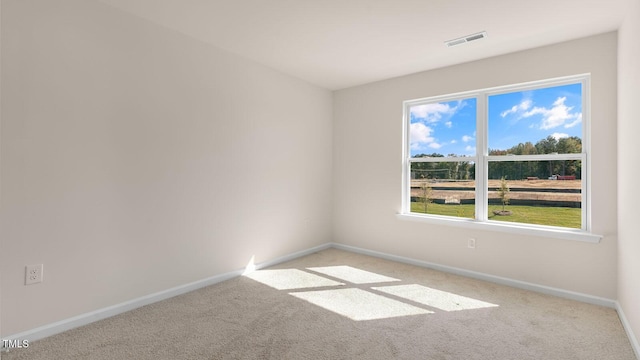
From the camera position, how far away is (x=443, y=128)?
378 centimetres

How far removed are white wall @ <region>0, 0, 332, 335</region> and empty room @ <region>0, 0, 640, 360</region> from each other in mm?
14

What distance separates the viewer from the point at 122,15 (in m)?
2.40

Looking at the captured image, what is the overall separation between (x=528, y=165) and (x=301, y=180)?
107 inches

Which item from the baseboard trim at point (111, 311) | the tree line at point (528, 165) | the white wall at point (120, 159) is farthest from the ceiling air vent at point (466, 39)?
the baseboard trim at point (111, 311)

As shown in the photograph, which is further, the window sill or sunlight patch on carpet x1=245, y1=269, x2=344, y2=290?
sunlight patch on carpet x1=245, y1=269, x2=344, y2=290

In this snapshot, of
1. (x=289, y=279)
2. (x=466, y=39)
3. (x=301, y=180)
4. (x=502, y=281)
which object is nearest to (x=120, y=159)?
(x=289, y=279)

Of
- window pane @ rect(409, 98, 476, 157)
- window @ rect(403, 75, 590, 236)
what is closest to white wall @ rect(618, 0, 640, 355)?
window @ rect(403, 75, 590, 236)

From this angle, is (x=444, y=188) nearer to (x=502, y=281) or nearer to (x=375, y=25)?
(x=502, y=281)

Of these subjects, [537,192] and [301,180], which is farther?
[301,180]

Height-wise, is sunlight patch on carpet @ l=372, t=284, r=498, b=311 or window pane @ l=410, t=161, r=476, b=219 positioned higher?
window pane @ l=410, t=161, r=476, b=219

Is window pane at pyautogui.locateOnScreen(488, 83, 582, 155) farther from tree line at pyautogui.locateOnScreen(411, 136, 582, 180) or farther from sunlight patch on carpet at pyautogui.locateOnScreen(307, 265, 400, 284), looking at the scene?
sunlight patch on carpet at pyautogui.locateOnScreen(307, 265, 400, 284)

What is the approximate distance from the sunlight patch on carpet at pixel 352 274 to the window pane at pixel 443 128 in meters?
1.70

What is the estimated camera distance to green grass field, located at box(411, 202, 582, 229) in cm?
292

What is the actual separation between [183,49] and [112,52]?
0.62 meters
